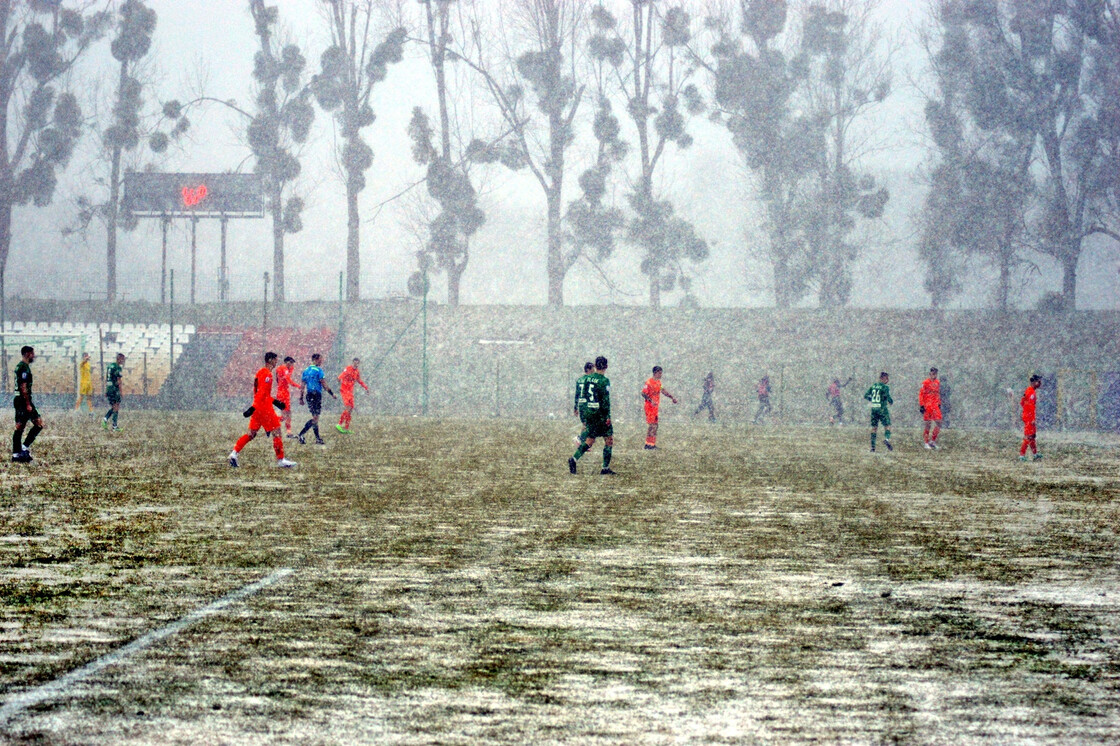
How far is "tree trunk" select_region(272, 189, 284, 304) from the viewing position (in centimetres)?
5381

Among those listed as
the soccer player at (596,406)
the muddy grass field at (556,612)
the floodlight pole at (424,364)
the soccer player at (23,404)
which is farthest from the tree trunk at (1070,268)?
the soccer player at (23,404)

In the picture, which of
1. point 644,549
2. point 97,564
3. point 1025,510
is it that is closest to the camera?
point 97,564

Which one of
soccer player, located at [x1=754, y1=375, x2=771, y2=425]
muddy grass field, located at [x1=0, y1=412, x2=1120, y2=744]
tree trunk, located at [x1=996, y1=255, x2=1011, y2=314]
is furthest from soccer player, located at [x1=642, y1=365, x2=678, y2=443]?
tree trunk, located at [x1=996, y1=255, x2=1011, y2=314]

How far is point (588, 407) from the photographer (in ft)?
59.8

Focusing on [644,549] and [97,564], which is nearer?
[97,564]

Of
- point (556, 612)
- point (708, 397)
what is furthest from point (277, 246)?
point (556, 612)

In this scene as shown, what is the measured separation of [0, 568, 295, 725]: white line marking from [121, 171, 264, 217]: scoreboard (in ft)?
184

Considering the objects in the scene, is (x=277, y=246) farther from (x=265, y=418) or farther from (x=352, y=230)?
(x=265, y=418)

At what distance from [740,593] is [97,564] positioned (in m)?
4.90

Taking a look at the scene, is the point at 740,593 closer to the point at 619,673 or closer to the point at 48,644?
the point at 619,673

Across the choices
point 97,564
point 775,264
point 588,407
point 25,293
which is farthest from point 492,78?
point 97,564

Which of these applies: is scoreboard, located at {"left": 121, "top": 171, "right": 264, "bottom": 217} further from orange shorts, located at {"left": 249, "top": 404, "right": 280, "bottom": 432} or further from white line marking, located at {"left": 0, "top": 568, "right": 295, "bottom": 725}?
white line marking, located at {"left": 0, "top": 568, "right": 295, "bottom": 725}

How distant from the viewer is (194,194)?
204 feet

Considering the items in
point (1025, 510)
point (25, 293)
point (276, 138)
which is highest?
point (276, 138)
